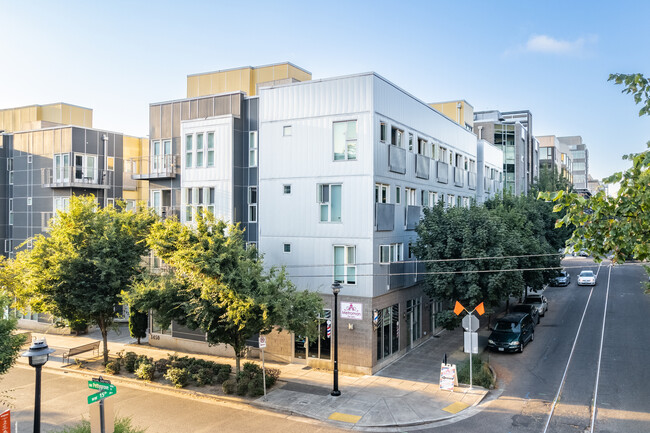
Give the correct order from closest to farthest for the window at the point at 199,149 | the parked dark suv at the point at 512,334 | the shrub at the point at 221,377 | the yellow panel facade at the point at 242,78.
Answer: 1. the shrub at the point at 221,377
2. the parked dark suv at the point at 512,334
3. the window at the point at 199,149
4. the yellow panel facade at the point at 242,78

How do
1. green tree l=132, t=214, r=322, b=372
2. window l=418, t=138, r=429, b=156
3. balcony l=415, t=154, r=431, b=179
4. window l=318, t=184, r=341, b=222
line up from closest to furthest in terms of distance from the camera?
green tree l=132, t=214, r=322, b=372, window l=318, t=184, r=341, b=222, balcony l=415, t=154, r=431, b=179, window l=418, t=138, r=429, b=156

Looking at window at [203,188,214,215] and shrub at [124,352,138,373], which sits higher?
window at [203,188,214,215]

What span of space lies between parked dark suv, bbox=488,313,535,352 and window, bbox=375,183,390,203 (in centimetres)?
947

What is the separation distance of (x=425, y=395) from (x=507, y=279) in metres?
7.35

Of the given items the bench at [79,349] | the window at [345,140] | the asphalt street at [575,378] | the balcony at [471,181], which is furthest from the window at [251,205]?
the balcony at [471,181]

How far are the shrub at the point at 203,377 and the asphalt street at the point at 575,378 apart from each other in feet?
30.9

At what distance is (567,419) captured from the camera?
16.4 metres

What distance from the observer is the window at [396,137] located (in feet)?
80.8

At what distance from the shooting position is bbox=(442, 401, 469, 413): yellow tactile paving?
17.4 meters

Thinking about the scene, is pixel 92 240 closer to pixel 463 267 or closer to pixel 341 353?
pixel 341 353

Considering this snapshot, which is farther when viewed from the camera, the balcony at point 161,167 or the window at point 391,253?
the balcony at point 161,167

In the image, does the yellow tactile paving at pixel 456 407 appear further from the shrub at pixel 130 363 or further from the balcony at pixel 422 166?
the shrub at pixel 130 363

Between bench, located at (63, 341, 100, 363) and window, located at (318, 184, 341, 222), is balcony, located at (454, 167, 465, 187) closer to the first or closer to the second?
window, located at (318, 184, 341, 222)

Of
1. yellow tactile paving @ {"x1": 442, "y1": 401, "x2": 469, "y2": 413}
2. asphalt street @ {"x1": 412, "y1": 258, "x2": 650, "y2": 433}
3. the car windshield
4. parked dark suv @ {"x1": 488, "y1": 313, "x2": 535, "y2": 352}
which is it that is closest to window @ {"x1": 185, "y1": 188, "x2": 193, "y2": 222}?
A: yellow tactile paving @ {"x1": 442, "y1": 401, "x2": 469, "y2": 413}
